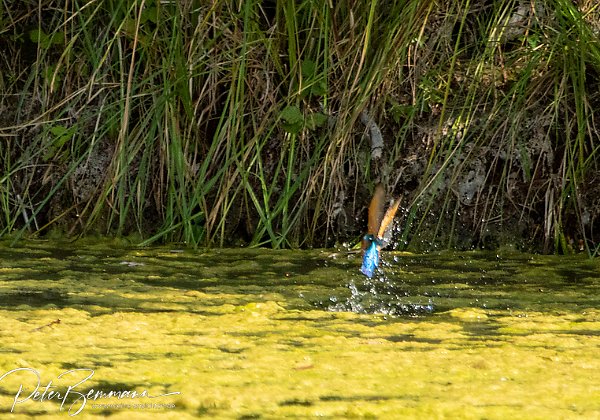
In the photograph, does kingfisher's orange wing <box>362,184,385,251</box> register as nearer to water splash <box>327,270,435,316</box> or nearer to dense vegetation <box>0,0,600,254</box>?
water splash <box>327,270,435,316</box>

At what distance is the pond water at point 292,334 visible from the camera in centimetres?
197

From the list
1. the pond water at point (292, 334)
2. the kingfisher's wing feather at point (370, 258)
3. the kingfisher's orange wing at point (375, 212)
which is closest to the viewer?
the pond water at point (292, 334)

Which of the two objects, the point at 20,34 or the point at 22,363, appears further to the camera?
the point at 20,34

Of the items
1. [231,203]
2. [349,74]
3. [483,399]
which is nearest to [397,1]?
[349,74]

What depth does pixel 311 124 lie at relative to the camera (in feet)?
13.4

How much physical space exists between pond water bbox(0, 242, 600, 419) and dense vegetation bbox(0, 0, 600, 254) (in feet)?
0.80

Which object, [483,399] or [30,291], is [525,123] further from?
[483,399]

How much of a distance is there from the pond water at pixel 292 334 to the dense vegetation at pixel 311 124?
0.24 m

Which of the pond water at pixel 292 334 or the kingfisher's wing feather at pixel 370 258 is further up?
the kingfisher's wing feather at pixel 370 258

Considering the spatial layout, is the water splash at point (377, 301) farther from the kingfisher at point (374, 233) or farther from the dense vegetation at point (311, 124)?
the dense vegetation at point (311, 124)

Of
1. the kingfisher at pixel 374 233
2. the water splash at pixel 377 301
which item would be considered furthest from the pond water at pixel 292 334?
the kingfisher at pixel 374 233

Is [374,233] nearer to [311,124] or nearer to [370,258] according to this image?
[370,258]

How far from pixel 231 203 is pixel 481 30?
3.75 feet

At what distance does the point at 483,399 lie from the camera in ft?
6.58
